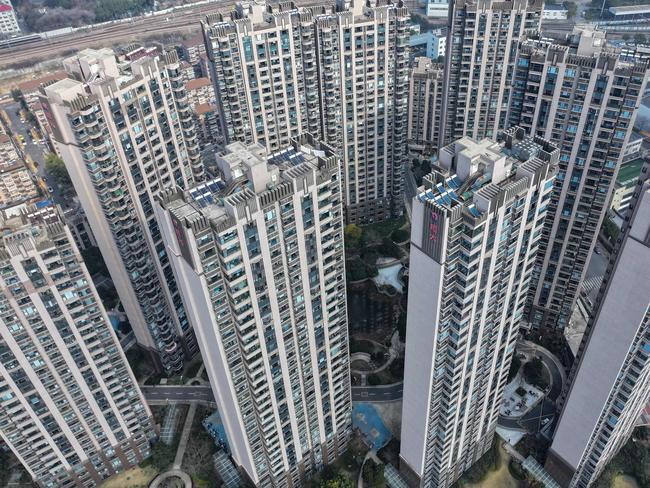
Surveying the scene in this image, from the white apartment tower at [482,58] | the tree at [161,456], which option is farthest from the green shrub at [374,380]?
the white apartment tower at [482,58]

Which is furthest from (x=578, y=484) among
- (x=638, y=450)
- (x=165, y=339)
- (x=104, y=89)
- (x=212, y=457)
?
(x=104, y=89)

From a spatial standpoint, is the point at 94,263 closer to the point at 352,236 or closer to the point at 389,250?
the point at 352,236

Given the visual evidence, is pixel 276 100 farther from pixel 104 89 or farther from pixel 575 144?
pixel 575 144

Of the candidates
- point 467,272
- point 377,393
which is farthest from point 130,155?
point 377,393

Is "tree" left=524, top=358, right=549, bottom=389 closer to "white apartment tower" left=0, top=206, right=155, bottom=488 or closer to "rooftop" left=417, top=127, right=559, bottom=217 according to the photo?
"rooftop" left=417, top=127, right=559, bottom=217

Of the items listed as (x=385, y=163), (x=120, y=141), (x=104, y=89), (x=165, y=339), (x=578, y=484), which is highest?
(x=104, y=89)

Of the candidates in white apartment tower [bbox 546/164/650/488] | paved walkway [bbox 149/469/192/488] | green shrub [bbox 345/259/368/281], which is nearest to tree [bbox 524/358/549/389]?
white apartment tower [bbox 546/164/650/488]
